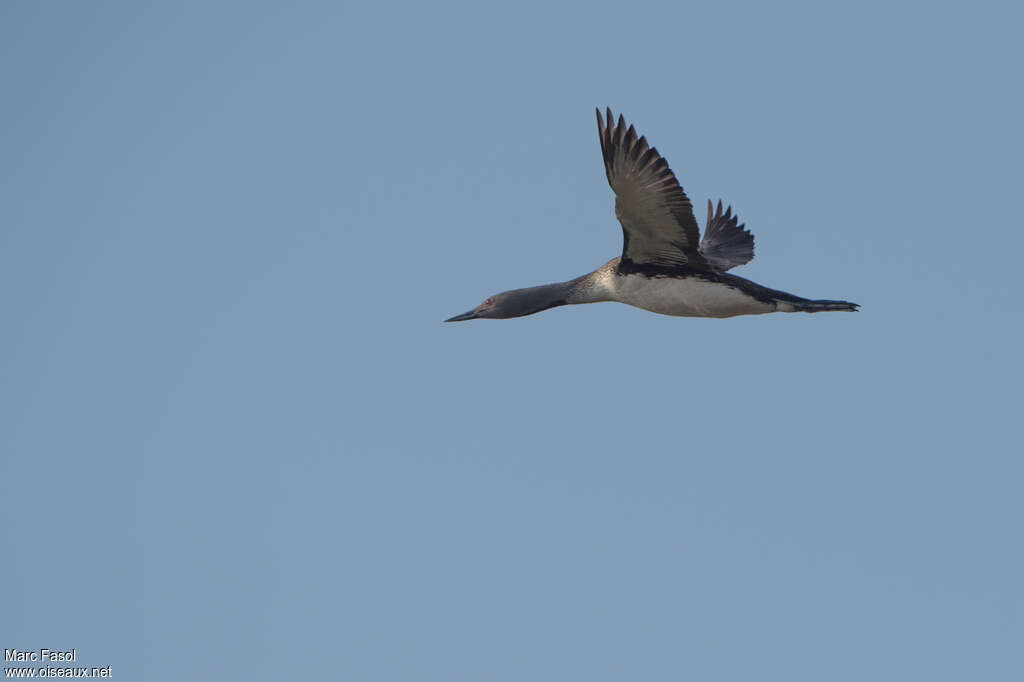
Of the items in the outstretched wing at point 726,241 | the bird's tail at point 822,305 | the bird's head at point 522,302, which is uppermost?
the outstretched wing at point 726,241

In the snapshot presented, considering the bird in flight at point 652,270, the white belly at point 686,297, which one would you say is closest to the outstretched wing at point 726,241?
the bird in flight at point 652,270

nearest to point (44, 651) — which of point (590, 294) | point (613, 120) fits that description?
point (590, 294)

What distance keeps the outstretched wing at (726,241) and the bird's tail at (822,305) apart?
66.2 inches

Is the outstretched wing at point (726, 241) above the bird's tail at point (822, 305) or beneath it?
above

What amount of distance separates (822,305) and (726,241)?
10.7ft

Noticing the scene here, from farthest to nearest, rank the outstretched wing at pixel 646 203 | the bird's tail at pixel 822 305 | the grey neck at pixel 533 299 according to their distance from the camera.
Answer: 1. the grey neck at pixel 533 299
2. the bird's tail at pixel 822 305
3. the outstretched wing at pixel 646 203

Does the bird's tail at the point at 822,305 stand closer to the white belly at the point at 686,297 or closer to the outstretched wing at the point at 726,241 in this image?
the white belly at the point at 686,297

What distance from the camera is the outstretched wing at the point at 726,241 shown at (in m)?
18.0

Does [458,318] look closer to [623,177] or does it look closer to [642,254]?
[642,254]

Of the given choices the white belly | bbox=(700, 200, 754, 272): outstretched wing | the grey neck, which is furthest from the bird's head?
bbox=(700, 200, 754, 272): outstretched wing

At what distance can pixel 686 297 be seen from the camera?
16.0 m

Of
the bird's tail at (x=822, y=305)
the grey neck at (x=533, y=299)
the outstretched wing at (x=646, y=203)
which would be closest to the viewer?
the outstretched wing at (x=646, y=203)

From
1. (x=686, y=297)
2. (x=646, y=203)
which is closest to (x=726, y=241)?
(x=686, y=297)

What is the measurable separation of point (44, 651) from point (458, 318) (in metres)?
6.51
